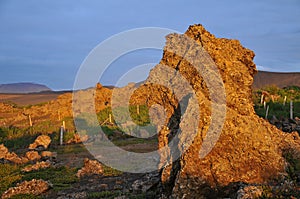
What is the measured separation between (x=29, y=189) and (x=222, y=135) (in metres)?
5.78

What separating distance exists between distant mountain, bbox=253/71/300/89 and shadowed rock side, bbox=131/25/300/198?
55.2m

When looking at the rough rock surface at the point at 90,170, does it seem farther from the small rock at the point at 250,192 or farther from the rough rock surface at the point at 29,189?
the small rock at the point at 250,192

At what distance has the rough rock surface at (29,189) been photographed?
9.80 meters

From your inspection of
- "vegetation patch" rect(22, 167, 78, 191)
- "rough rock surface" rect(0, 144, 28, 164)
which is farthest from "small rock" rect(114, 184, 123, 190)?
"rough rock surface" rect(0, 144, 28, 164)

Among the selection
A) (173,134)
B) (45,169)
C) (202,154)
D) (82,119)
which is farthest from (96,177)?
(82,119)

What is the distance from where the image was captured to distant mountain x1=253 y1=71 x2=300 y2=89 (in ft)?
206

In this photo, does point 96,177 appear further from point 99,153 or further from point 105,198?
point 99,153

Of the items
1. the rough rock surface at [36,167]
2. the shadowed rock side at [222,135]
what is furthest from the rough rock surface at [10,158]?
the shadowed rock side at [222,135]

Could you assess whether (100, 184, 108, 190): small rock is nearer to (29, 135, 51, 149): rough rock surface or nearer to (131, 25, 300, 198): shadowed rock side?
(131, 25, 300, 198): shadowed rock side

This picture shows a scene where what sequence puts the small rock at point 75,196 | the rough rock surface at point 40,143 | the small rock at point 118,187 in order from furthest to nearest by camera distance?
the rough rock surface at point 40,143 < the small rock at point 118,187 < the small rock at point 75,196

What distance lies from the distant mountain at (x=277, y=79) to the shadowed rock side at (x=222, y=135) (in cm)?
5519

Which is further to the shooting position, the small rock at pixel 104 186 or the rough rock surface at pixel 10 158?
the rough rock surface at pixel 10 158

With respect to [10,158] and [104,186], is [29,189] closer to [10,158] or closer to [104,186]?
[104,186]


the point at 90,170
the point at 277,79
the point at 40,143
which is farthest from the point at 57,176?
the point at 277,79
